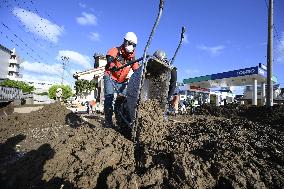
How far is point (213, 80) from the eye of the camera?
30750 millimetres

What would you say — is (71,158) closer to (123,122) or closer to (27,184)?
(27,184)

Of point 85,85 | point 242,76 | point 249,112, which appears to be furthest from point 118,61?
point 85,85

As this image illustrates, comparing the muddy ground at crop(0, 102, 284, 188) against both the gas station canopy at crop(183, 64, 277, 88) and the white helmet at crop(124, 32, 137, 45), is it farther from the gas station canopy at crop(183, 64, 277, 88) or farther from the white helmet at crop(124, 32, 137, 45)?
the gas station canopy at crop(183, 64, 277, 88)

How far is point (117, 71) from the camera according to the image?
5848mm

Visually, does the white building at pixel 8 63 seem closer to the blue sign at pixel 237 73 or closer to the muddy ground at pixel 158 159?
the blue sign at pixel 237 73

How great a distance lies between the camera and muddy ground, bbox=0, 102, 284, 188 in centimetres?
299

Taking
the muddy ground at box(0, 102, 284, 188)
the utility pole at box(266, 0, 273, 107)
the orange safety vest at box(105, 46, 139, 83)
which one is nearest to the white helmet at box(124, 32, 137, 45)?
the orange safety vest at box(105, 46, 139, 83)

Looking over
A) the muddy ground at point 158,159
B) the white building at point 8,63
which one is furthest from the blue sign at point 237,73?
the white building at point 8,63

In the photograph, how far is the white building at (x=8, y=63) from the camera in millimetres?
87688

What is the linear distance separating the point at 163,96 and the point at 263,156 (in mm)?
2260

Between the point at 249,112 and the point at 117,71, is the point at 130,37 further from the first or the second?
the point at 249,112

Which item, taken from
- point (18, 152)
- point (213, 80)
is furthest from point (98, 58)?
point (18, 152)

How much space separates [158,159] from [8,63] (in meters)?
99.3

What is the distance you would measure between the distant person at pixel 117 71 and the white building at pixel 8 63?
8982cm
